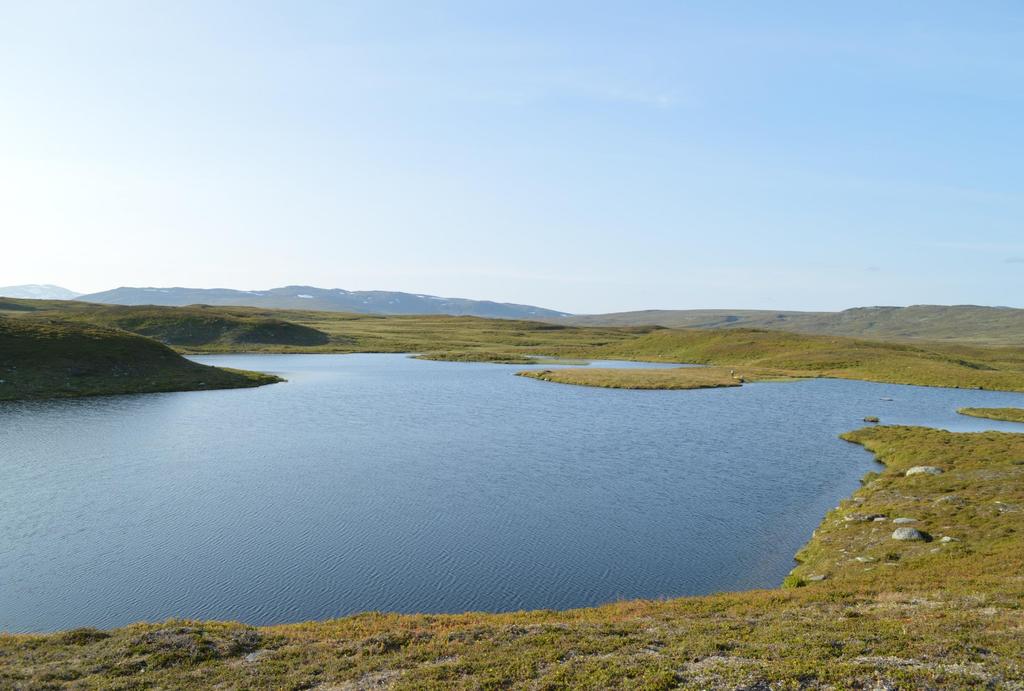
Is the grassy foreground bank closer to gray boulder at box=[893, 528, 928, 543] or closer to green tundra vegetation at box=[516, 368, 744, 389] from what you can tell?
gray boulder at box=[893, 528, 928, 543]

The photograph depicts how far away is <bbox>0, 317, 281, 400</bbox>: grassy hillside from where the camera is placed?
298ft

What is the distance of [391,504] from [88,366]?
3287 inches

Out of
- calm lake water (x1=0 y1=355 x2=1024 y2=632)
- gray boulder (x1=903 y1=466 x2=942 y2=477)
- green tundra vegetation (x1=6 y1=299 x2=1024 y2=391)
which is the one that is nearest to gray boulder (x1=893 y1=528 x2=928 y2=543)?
calm lake water (x1=0 y1=355 x2=1024 y2=632)

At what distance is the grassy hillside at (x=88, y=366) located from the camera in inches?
3573

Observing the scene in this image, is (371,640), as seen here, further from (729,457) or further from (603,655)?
(729,457)

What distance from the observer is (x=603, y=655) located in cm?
1912

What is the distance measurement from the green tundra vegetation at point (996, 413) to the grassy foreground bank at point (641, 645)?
65.1 meters

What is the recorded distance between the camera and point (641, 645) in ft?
65.2

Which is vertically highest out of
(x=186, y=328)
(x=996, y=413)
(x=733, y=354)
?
(x=186, y=328)

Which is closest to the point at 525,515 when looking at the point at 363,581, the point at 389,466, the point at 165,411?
the point at 363,581

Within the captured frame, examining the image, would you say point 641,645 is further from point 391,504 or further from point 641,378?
point 641,378

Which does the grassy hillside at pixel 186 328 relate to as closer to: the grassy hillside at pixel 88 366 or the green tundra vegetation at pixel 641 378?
the grassy hillside at pixel 88 366

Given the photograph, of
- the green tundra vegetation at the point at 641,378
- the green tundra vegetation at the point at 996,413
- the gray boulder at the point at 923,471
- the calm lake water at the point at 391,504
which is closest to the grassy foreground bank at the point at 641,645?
the calm lake water at the point at 391,504

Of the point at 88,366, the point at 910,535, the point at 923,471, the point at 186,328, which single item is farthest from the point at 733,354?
the point at 186,328
